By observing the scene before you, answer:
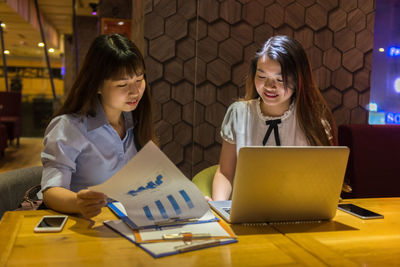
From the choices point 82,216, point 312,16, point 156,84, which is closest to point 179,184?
point 82,216

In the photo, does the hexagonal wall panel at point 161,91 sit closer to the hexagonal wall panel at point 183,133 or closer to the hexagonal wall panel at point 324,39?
the hexagonal wall panel at point 183,133

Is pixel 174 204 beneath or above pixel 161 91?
beneath

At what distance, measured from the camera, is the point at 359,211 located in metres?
1.40

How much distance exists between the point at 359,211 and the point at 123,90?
0.95 meters

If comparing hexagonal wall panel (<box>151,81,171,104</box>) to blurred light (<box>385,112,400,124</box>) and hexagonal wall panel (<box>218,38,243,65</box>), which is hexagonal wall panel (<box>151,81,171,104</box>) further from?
blurred light (<box>385,112,400,124</box>)

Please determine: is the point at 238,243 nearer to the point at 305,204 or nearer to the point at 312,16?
the point at 305,204

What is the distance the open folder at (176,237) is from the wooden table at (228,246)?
Result: 2 cm

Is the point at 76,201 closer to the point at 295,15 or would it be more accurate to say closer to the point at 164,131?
the point at 164,131

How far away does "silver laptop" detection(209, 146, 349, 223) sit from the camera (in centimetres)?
106

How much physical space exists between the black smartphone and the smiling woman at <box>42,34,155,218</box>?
0.86 meters

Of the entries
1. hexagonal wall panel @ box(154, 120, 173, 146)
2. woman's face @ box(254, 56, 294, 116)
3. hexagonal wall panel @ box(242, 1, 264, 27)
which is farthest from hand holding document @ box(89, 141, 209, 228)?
hexagonal wall panel @ box(242, 1, 264, 27)

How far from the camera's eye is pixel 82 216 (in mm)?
1229

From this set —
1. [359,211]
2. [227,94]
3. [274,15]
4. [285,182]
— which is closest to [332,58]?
[274,15]

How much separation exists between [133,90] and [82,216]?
50 centimetres
